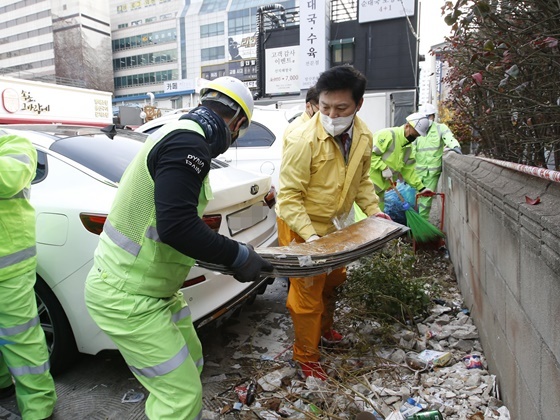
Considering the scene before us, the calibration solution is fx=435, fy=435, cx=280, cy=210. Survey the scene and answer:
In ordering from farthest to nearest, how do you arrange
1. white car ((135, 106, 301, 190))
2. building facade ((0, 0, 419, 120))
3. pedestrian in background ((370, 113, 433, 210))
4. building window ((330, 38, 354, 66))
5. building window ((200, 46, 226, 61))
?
1. building window ((200, 46, 226, 61))
2. building facade ((0, 0, 419, 120))
3. building window ((330, 38, 354, 66))
4. pedestrian in background ((370, 113, 433, 210))
5. white car ((135, 106, 301, 190))

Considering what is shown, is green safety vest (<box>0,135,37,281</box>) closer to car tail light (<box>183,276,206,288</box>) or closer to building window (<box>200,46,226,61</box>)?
car tail light (<box>183,276,206,288</box>)

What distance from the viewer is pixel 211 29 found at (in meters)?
64.8

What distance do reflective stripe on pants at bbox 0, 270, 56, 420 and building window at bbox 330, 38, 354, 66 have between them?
59.8ft

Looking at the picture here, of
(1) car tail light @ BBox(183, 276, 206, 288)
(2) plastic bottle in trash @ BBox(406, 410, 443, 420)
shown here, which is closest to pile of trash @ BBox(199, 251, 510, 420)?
(2) plastic bottle in trash @ BBox(406, 410, 443, 420)

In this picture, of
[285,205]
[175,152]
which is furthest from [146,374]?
[285,205]

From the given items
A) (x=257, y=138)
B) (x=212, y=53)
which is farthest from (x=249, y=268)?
(x=212, y=53)

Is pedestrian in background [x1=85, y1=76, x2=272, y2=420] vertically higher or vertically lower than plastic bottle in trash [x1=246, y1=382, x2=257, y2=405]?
higher

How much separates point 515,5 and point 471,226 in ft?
6.18

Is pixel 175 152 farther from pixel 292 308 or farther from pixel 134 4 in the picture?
pixel 134 4

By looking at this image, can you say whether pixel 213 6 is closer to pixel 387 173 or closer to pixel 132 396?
pixel 387 173

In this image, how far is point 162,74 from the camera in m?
67.9

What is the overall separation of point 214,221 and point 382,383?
1.43 m

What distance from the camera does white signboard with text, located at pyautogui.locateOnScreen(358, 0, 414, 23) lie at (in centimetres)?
1750

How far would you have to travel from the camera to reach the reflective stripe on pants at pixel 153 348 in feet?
5.66
